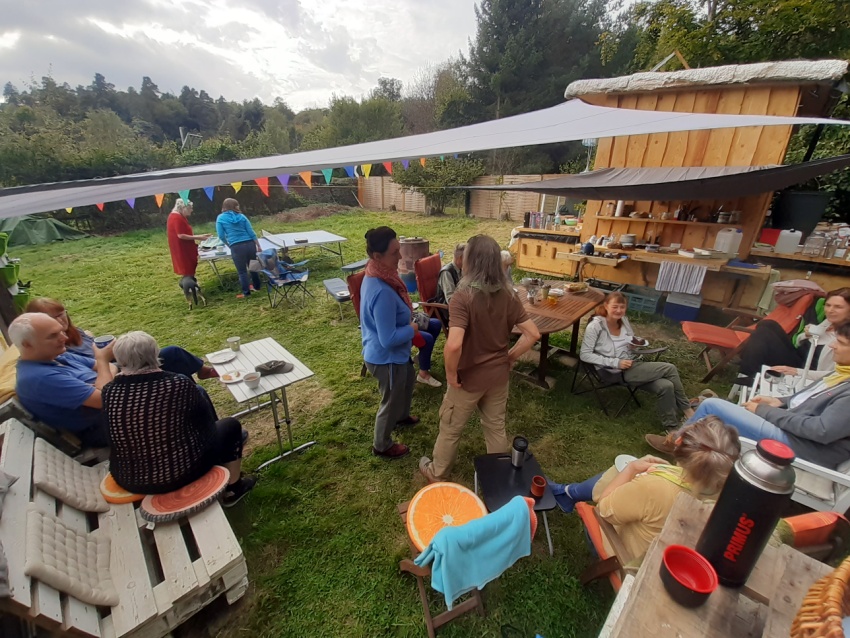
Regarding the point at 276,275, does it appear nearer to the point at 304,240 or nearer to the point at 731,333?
the point at 304,240

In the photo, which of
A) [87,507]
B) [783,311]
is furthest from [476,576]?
[783,311]

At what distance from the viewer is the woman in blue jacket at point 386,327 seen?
7.52 ft

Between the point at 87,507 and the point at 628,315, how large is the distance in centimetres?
→ 627

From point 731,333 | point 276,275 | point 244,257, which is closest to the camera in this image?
point 731,333

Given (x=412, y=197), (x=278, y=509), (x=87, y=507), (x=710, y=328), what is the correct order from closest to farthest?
(x=87, y=507), (x=278, y=509), (x=710, y=328), (x=412, y=197)

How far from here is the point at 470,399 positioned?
7.48 feet

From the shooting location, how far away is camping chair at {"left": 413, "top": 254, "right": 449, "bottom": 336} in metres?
4.19

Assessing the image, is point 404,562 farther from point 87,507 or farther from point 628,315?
point 628,315

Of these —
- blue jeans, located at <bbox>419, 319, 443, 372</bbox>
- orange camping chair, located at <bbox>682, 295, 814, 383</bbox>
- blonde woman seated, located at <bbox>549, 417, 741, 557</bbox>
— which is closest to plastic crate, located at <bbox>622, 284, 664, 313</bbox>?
orange camping chair, located at <bbox>682, 295, 814, 383</bbox>

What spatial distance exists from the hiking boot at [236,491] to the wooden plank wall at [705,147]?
637 centimetres

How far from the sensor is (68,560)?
1.55 meters

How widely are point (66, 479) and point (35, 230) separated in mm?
12575

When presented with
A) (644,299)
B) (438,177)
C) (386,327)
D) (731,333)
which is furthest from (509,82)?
(386,327)

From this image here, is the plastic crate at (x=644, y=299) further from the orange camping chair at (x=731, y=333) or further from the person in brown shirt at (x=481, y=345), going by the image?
the person in brown shirt at (x=481, y=345)
